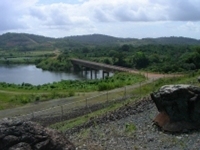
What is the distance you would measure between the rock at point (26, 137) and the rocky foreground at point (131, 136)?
384cm

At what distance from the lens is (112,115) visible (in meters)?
20.3

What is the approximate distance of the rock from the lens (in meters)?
10.1

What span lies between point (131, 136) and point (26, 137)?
21.6 ft

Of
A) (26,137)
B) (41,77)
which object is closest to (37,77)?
(41,77)

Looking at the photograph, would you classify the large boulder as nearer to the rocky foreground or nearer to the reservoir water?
the rocky foreground

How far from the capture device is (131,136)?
51.4 ft

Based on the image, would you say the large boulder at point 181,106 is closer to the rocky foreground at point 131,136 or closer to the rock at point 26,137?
the rocky foreground at point 131,136

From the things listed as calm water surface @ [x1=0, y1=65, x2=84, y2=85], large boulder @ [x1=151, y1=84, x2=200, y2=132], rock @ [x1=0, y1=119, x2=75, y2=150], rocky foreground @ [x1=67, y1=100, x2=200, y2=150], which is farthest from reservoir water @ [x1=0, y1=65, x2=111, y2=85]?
rock @ [x1=0, y1=119, x2=75, y2=150]

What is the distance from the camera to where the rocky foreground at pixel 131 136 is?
1409cm

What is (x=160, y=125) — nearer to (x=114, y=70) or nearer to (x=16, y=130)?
(x=16, y=130)

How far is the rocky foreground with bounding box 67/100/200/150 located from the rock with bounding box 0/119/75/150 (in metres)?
3.84

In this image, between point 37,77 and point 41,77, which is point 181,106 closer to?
point 41,77

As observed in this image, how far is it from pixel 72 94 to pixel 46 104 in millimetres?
5744

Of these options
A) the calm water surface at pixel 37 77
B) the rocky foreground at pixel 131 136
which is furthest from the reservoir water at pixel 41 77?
the rocky foreground at pixel 131 136
